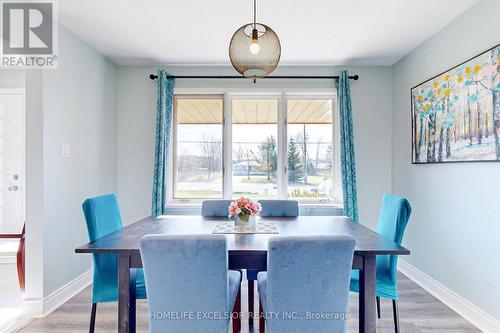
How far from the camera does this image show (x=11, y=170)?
3740 millimetres

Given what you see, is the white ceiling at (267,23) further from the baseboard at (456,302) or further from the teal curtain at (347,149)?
the baseboard at (456,302)

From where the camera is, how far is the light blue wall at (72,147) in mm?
2428

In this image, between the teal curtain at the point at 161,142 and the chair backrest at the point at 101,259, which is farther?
the teal curtain at the point at 161,142

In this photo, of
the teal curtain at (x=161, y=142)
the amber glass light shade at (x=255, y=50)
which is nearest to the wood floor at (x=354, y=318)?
the teal curtain at (x=161, y=142)

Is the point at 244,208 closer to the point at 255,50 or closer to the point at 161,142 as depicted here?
the point at 255,50

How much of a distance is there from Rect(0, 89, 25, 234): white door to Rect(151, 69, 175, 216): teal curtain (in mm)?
1946

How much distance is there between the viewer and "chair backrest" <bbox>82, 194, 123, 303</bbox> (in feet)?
5.81

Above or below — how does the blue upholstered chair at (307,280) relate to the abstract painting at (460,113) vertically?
below

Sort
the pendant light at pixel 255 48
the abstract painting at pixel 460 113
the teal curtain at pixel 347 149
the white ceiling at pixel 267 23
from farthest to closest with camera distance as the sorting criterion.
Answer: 1. the teal curtain at pixel 347 149
2. the white ceiling at pixel 267 23
3. the abstract painting at pixel 460 113
4. the pendant light at pixel 255 48

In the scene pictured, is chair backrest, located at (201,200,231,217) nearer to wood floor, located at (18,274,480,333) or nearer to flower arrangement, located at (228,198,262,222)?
flower arrangement, located at (228,198,262,222)

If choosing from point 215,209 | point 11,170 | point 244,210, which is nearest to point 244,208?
point 244,210

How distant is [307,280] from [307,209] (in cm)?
221

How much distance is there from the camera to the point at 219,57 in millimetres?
3312

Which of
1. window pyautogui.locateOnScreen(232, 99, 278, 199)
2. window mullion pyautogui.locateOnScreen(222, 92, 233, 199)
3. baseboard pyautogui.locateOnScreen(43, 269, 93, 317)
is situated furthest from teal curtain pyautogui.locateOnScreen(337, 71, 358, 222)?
baseboard pyautogui.locateOnScreen(43, 269, 93, 317)
